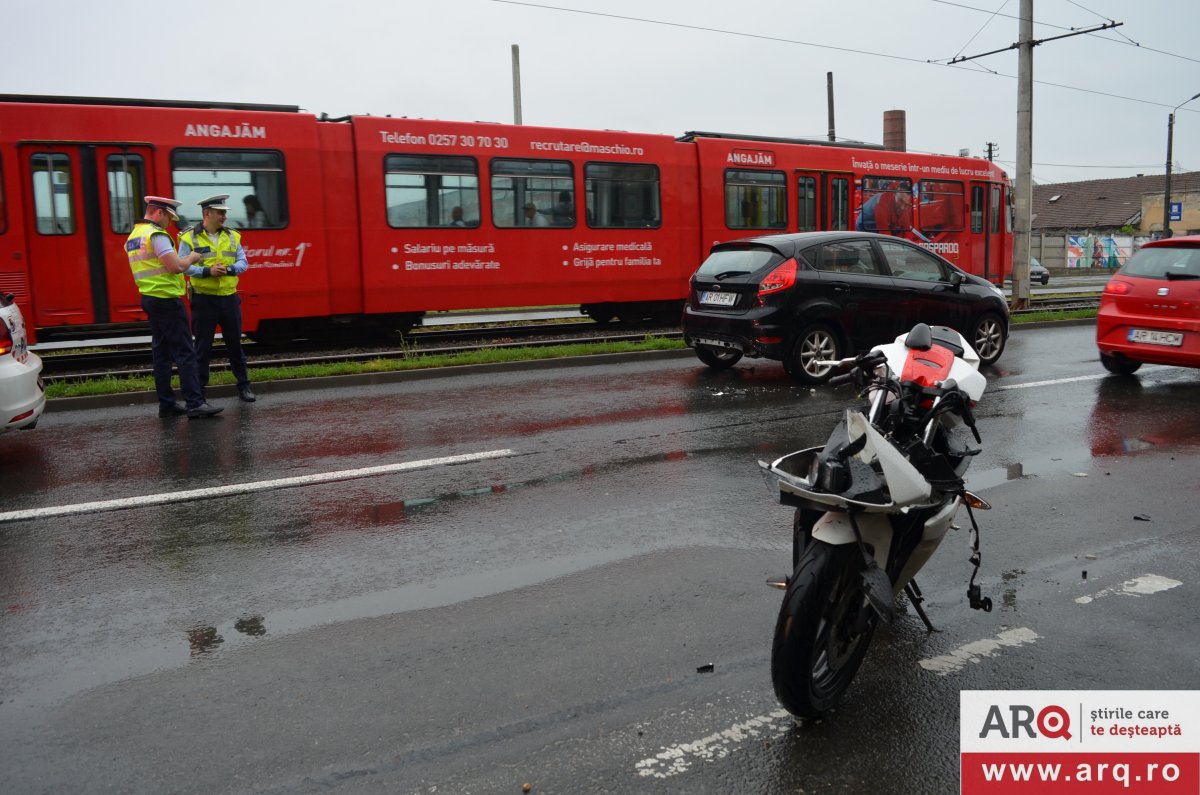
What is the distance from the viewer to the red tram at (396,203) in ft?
42.8

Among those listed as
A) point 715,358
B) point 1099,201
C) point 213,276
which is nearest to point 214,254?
point 213,276

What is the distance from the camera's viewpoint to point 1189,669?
358cm

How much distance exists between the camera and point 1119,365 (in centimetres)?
1081

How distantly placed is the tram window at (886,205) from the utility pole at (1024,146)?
2.20 m

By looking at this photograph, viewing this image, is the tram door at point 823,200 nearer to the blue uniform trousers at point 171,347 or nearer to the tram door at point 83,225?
the tram door at point 83,225

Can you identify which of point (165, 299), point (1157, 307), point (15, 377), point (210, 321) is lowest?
point (15, 377)

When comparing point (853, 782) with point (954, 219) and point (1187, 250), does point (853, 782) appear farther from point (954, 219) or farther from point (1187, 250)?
point (954, 219)

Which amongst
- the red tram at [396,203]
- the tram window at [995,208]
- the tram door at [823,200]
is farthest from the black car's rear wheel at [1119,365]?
the tram window at [995,208]

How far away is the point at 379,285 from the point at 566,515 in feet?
33.9

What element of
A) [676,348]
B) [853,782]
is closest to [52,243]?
[676,348]

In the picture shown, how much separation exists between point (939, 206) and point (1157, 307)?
1227 centimetres

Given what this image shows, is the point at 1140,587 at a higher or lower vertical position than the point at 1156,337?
lower

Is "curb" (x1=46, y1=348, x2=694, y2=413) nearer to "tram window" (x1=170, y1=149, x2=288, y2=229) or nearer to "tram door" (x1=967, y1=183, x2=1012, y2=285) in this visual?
"tram window" (x1=170, y1=149, x2=288, y2=229)

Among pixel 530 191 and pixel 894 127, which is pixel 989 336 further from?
pixel 894 127
